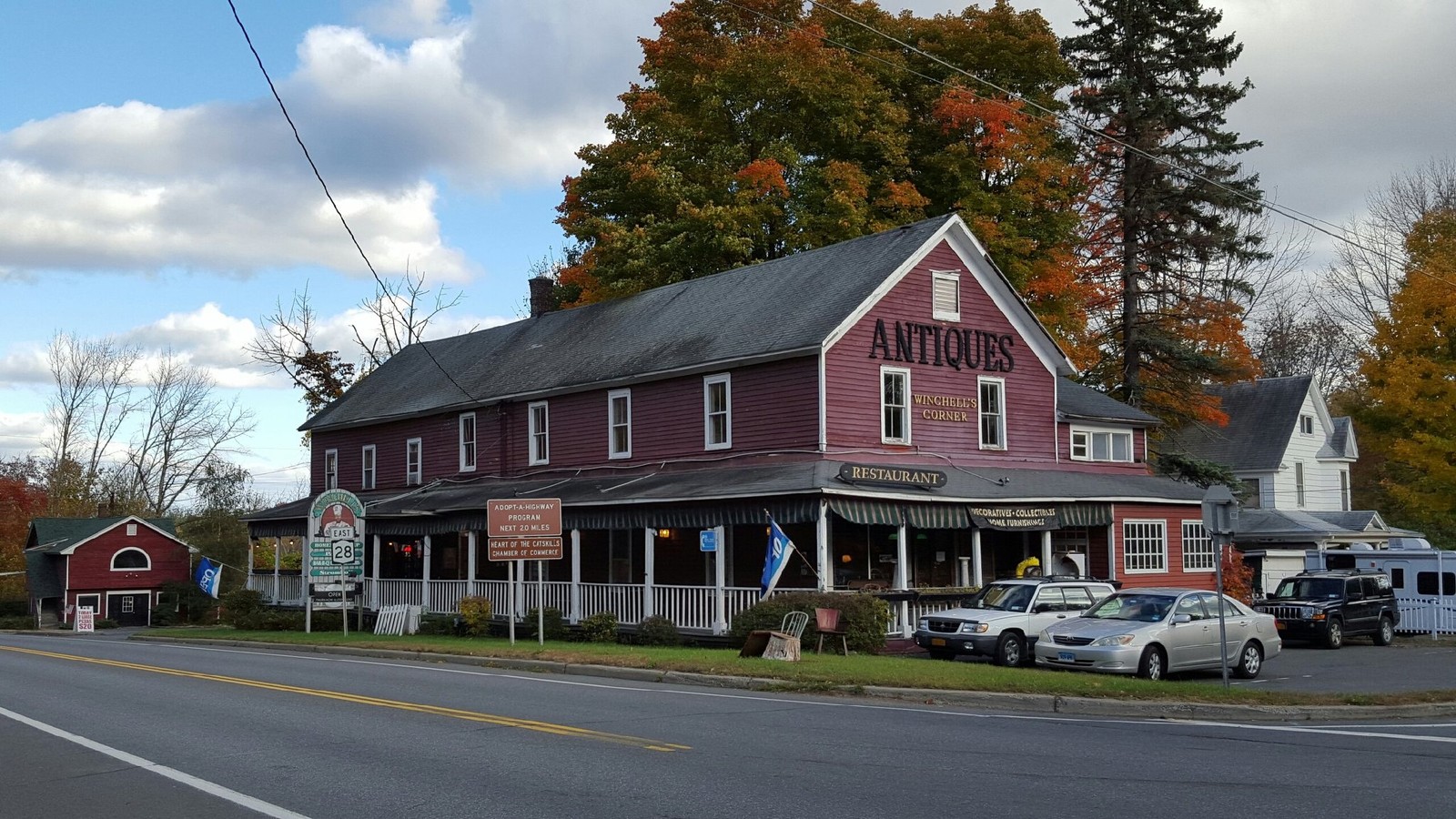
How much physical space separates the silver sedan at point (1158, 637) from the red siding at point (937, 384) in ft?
27.2

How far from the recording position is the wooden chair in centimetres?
2362

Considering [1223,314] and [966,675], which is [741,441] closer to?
[966,675]

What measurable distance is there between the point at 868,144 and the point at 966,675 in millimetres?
30649

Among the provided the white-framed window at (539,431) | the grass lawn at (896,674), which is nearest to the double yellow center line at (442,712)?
the grass lawn at (896,674)

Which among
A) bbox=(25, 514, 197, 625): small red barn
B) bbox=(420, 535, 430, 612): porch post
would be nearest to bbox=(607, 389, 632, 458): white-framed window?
bbox=(420, 535, 430, 612): porch post

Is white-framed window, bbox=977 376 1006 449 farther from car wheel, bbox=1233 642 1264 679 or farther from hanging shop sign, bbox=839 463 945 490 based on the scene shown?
car wheel, bbox=1233 642 1264 679

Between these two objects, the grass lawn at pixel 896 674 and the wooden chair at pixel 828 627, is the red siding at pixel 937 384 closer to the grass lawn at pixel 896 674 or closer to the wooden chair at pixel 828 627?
A: the wooden chair at pixel 828 627

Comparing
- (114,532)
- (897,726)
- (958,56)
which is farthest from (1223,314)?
(114,532)

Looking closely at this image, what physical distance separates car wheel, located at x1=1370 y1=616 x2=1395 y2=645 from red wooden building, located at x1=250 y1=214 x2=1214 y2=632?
5.07 m

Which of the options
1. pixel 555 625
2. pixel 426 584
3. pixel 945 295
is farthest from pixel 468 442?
pixel 945 295

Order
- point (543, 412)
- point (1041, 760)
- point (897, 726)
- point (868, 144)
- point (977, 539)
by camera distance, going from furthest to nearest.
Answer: point (868, 144) < point (543, 412) < point (977, 539) < point (897, 726) < point (1041, 760)

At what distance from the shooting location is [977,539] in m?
28.9

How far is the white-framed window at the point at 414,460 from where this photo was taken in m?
42.3

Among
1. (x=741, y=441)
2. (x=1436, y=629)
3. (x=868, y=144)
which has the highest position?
(x=868, y=144)
